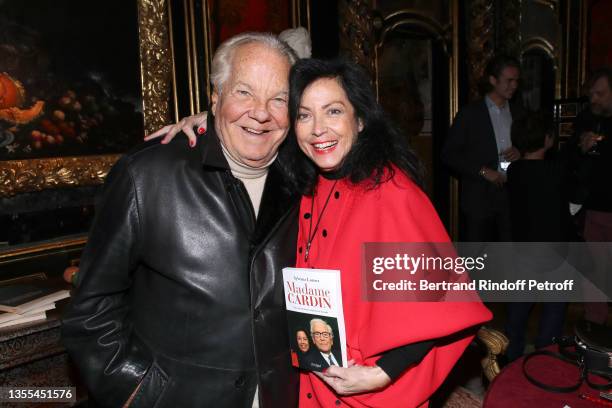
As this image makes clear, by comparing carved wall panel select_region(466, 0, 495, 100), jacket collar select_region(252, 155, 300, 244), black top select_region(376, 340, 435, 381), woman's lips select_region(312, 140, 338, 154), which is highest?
carved wall panel select_region(466, 0, 495, 100)

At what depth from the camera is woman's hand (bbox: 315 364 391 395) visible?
1.52 meters

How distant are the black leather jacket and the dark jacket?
3.88 m

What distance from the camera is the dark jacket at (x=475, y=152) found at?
507 centimetres

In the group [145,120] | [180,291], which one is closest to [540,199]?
[180,291]

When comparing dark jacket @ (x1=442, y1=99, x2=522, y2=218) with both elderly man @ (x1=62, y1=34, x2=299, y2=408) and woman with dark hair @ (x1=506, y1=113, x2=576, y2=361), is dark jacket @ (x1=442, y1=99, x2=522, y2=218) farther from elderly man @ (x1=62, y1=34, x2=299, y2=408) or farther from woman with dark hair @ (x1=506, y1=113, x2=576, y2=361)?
elderly man @ (x1=62, y1=34, x2=299, y2=408)

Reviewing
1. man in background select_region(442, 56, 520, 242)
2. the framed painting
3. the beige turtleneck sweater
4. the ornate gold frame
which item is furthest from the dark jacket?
the beige turtleneck sweater

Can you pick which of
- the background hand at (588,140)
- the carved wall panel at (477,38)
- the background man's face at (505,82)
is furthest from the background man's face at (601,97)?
the carved wall panel at (477,38)

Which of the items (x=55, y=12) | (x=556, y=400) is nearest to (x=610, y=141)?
(x=556, y=400)

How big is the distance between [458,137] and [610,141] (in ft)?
4.98

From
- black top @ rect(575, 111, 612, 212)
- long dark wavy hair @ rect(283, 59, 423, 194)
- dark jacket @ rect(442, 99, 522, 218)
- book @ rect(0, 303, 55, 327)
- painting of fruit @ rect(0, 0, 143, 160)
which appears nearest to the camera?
long dark wavy hair @ rect(283, 59, 423, 194)

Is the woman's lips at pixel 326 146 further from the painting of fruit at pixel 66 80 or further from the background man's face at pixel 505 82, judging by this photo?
the background man's face at pixel 505 82

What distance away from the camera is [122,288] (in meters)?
1.65

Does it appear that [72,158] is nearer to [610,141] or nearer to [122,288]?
[122,288]

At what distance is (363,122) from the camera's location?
5.77ft
